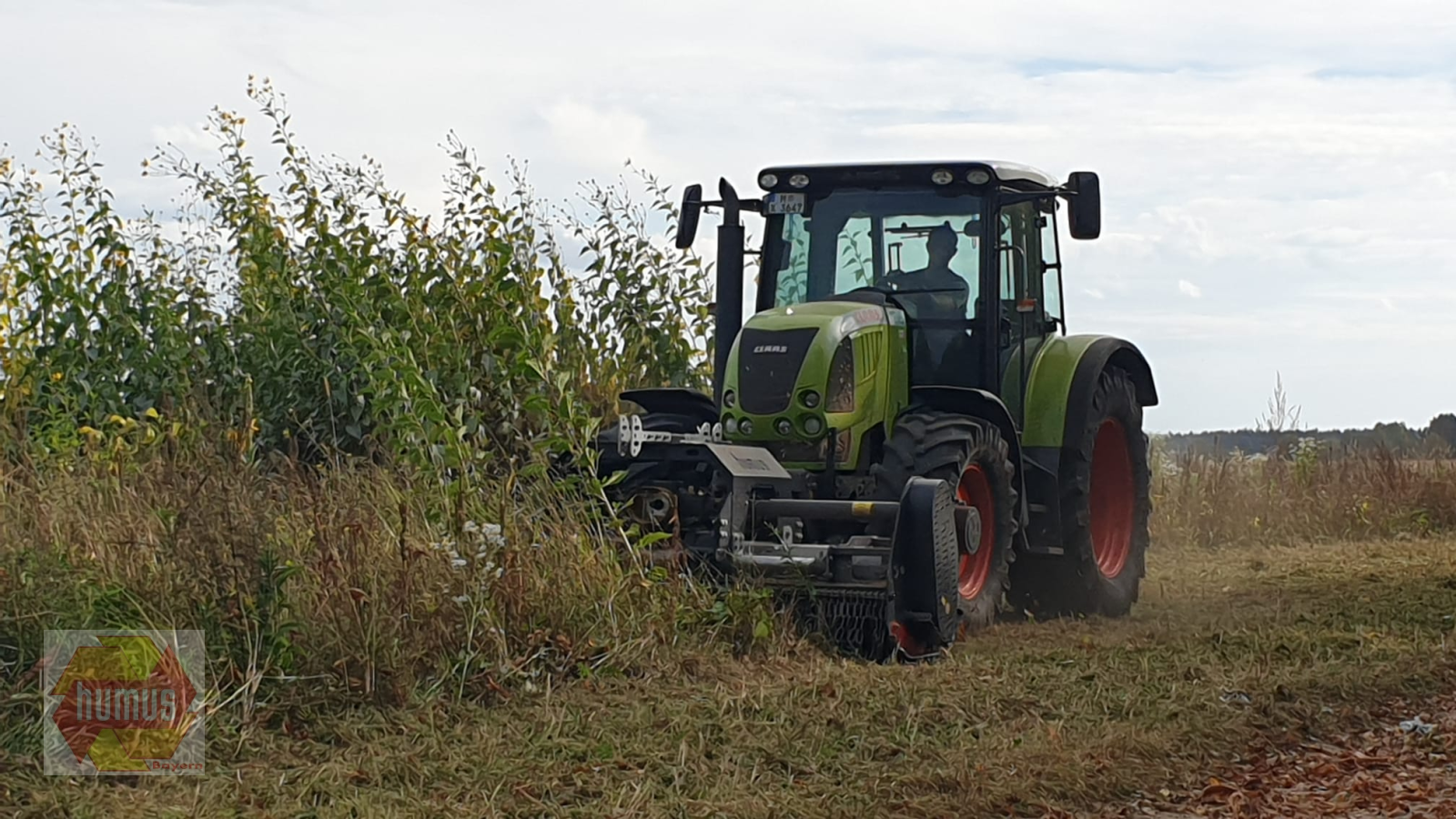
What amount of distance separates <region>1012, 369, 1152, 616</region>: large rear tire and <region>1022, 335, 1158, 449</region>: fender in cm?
11

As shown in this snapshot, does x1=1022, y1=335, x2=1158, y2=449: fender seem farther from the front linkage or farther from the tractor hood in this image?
the front linkage

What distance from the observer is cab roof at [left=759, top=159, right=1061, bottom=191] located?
350 inches

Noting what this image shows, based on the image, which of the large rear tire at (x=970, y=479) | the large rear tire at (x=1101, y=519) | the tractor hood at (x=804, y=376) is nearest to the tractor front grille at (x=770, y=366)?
the tractor hood at (x=804, y=376)

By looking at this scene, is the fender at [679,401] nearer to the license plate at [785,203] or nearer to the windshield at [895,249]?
the windshield at [895,249]

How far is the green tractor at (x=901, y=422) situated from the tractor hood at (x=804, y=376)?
0.01 meters

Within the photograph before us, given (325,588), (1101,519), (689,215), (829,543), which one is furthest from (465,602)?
(1101,519)

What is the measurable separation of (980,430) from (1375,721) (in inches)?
96.6

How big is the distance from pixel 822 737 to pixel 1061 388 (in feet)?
13.2

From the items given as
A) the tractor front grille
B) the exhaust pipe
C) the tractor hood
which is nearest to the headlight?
the tractor hood

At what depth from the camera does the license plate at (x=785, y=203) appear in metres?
9.19

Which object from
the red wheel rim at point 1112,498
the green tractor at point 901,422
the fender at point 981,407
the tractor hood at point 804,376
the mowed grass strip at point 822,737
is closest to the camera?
the mowed grass strip at point 822,737

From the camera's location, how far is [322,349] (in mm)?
9586

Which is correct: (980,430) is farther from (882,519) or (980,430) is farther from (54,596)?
(54,596)

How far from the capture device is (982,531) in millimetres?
8570
